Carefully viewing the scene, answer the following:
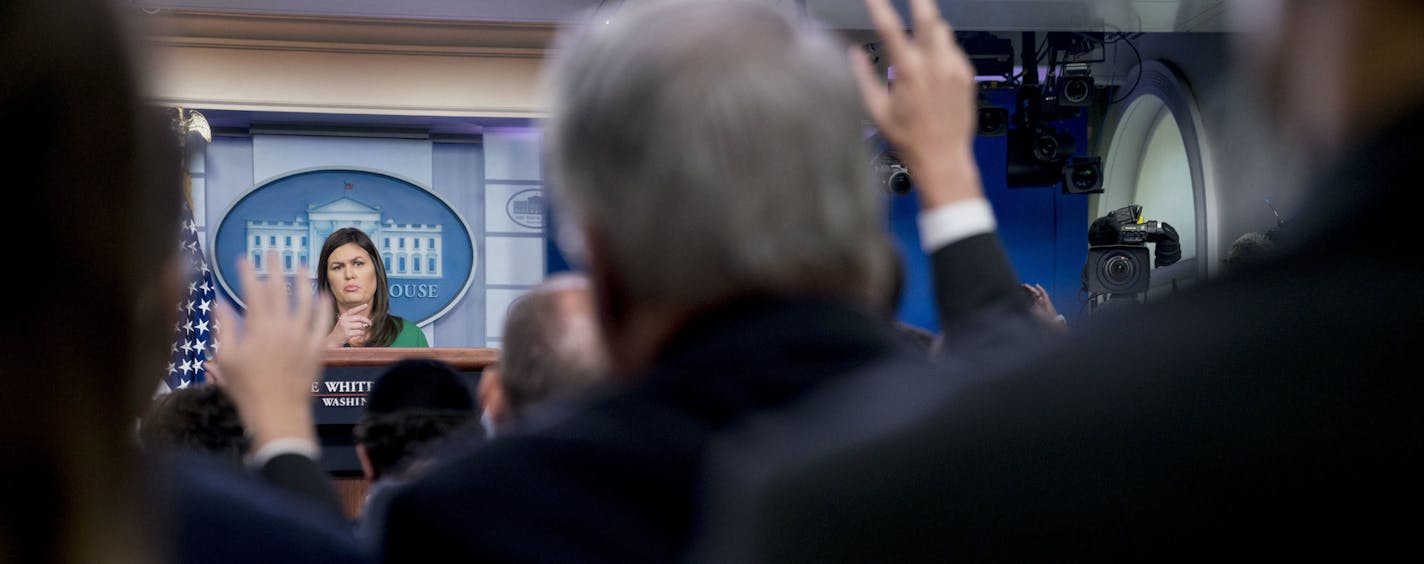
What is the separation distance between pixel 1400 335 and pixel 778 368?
458 millimetres

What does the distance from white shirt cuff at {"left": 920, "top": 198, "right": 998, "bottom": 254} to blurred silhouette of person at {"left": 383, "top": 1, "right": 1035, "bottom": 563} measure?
139 mm

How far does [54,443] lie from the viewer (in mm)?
534

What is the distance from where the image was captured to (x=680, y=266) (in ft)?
2.59

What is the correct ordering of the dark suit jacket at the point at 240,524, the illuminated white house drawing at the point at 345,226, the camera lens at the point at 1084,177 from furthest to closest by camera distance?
the camera lens at the point at 1084,177, the illuminated white house drawing at the point at 345,226, the dark suit jacket at the point at 240,524

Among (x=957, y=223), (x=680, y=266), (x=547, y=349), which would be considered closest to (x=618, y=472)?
(x=680, y=266)

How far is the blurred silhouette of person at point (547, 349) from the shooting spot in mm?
1398

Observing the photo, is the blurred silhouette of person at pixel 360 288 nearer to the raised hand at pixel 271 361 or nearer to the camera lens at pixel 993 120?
the raised hand at pixel 271 361

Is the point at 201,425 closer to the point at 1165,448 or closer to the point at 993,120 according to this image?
the point at 1165,448

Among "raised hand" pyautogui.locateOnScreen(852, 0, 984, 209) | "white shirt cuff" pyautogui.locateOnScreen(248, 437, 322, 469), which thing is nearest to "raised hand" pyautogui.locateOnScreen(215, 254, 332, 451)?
"white shirt cuff" pyautogui.locateOnScreen(248, 437, 322, 469)

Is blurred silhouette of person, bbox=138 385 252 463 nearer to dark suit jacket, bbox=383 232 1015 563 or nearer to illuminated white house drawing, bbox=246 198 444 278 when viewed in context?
dark suit jacket, bbox=383 232 1015 563

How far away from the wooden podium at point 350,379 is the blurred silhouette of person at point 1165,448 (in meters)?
3.51

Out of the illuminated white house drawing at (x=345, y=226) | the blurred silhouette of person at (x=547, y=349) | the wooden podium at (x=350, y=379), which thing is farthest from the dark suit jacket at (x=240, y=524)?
the illuminated white house drawing at (x=345, y=226)

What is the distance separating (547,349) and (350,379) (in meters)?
2.63

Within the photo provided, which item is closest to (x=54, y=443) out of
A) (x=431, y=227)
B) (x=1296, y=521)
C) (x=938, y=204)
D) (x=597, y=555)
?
(x=597, y=555)
